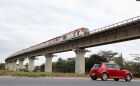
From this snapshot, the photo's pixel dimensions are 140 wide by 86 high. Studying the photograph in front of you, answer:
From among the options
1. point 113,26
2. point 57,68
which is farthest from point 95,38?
point 57,68

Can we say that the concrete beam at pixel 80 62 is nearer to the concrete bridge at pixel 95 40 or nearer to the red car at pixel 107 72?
the concrete bridge at pixel 95 40

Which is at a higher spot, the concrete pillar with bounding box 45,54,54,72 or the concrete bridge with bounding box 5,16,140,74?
the concrete bridge with bounding box 5,16,140,74

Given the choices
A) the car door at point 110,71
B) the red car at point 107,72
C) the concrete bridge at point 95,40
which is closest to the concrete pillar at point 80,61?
the concrete bridge at point 95,40

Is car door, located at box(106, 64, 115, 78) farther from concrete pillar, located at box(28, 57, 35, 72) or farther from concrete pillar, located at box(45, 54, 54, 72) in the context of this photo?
concrete pillar, located at box(28, 57, 35, 72)

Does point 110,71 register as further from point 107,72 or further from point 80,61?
point 80,61

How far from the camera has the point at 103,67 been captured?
14875 mm

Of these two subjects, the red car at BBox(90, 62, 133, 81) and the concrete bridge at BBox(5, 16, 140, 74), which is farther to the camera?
the concrete bridge at BBox(5, 16, 140, 74)

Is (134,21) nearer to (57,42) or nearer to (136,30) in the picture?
(136,30)

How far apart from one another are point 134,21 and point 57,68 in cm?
6944

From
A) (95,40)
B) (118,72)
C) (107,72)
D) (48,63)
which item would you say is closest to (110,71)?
(107,72)

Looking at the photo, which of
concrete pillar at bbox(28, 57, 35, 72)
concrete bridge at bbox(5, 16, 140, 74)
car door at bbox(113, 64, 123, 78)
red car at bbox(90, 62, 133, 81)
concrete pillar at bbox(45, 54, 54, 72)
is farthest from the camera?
concrete pillar at bbox(28, 57, 35, 72)

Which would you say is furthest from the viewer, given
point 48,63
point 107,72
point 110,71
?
point 48,63

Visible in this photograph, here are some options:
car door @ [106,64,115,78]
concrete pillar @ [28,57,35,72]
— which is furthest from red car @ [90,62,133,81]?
concrete pillar @ [28,57,35,72]

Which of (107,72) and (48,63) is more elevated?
(48,63)
